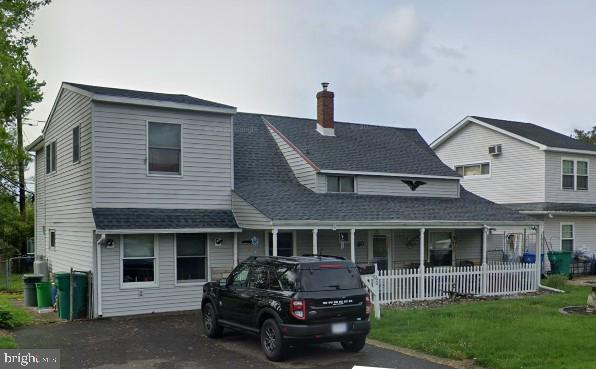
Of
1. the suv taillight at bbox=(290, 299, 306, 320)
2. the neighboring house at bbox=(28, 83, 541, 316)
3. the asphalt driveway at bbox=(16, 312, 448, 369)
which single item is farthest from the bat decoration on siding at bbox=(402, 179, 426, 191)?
the suv taillight at bbox=(290, 299, 306, 320)

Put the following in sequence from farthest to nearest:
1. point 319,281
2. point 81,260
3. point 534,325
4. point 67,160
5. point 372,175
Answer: point 372,175, point 67,160, point 81,260, point 534,325, point 319,281

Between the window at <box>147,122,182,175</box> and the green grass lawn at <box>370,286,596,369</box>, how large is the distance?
7143 mm

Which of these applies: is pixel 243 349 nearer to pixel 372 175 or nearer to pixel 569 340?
pixel 569 340

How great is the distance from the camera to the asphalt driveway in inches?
396

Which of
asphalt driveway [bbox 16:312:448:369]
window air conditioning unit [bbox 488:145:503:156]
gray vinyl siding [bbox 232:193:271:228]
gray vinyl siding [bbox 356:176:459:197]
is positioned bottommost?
asphalt driveway [bbox 16:312:448:369]

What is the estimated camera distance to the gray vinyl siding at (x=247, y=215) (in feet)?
52.1

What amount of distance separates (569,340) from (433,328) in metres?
2.73

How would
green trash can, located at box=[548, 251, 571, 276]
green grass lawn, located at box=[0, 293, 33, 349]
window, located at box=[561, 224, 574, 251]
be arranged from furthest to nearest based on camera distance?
1. window, located at box=[561, 224, 574, 251]
2. green trash can, located at box=[548, 251, 571, 276]
3. green grass lawn, located at box=[0, 293, 33, 349]

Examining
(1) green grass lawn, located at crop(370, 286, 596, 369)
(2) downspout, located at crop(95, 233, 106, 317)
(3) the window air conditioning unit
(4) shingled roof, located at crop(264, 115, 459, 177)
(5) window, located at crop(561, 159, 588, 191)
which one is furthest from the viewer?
(3) the window air conditioning unit

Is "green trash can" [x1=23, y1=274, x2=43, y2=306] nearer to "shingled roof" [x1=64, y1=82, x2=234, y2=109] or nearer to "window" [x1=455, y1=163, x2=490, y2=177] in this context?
"shingled roof" [x1=64, y1=82, x2=234, y2=109]

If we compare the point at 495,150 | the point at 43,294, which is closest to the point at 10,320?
the point at 43,294

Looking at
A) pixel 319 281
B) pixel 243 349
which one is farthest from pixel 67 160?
pixel 319 281

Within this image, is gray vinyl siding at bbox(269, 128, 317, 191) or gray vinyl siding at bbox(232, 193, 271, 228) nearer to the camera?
gray vinyl siding at bbox(232, 193, 271, 228)

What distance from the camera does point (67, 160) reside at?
17906mm
